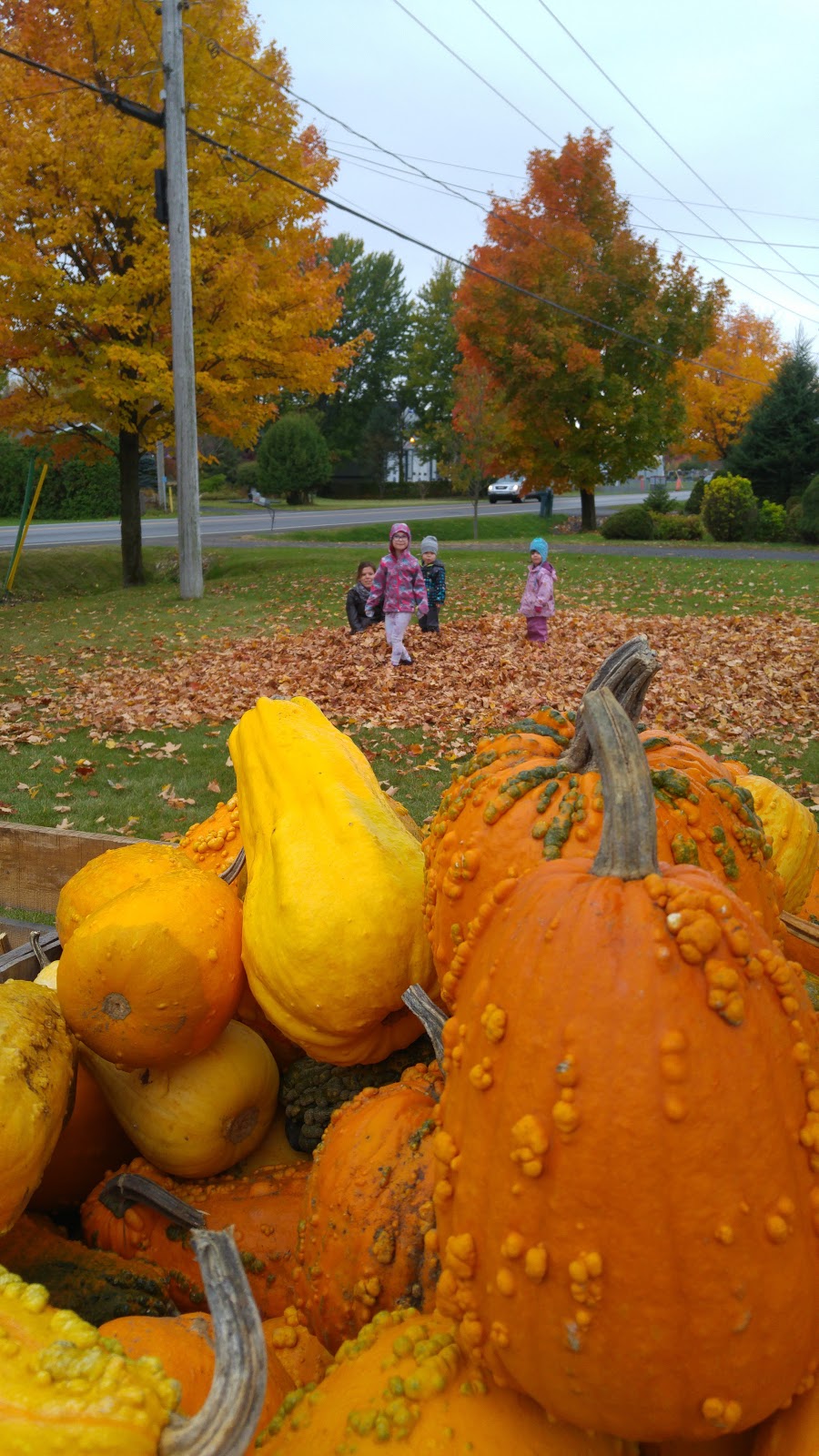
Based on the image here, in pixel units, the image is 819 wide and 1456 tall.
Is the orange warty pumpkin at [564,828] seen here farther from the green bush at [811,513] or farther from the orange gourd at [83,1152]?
the green bush at [811,513]

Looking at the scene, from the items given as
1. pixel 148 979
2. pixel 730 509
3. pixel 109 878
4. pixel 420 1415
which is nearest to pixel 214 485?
pixel 730 509

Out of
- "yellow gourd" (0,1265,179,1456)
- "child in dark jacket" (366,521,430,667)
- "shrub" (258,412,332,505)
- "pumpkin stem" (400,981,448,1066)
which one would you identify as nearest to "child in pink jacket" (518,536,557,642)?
"child in dark jacket" (366,521,430,667)

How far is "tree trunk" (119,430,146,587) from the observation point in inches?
728

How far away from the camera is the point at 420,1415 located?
1.19 m

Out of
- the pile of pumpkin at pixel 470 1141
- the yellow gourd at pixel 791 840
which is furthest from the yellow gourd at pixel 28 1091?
the yellow gourd at pixel 791 840

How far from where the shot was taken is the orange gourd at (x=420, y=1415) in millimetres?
1163

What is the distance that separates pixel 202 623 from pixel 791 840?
1206 centimetres

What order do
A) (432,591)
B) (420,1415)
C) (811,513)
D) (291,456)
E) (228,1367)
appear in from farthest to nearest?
(291,456)
(811,513)
(432,591)
(420,1415)
(228,1367)

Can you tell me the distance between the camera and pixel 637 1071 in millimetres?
1077

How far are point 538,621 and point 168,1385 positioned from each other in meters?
11.2

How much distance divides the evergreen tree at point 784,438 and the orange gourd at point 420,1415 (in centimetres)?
3406

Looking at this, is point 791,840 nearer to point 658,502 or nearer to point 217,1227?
point 217,1227

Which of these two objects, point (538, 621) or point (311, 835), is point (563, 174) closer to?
point (538, 621)

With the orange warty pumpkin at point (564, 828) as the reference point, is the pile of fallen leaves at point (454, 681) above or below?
below
